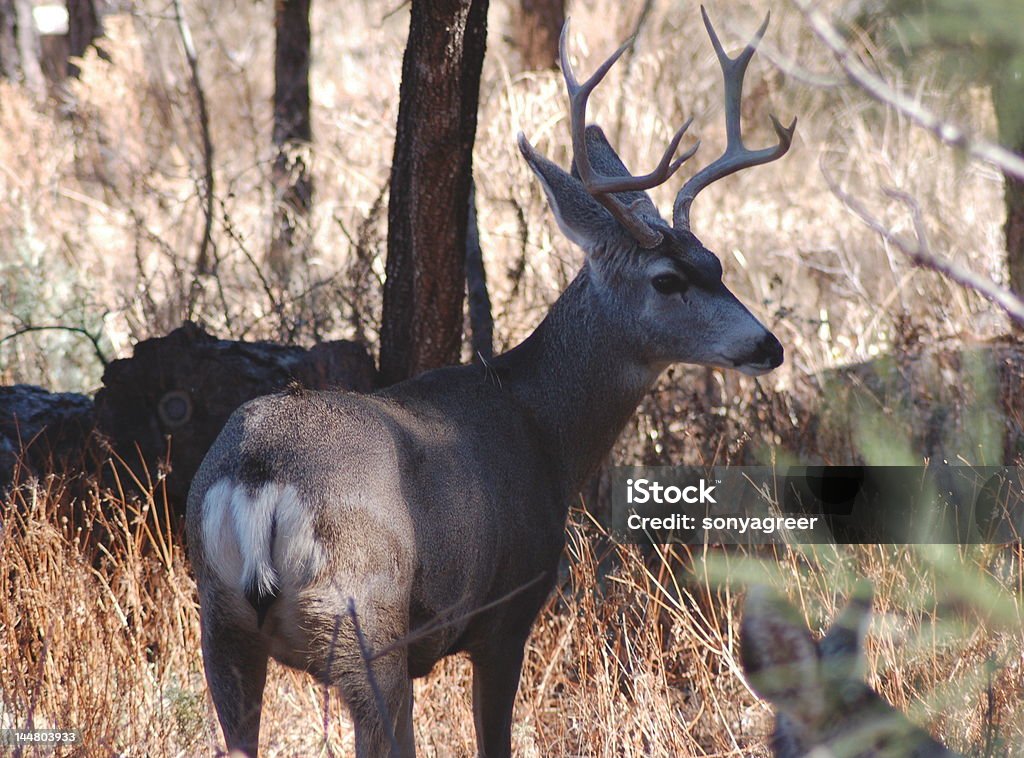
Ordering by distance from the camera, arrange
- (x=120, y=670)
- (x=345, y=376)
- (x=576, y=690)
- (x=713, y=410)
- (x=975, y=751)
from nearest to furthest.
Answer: (x=975, y=751) < (x=120, y=670) < (x=576, y=690) < (x=345, y=376) < (x=713, y=410)

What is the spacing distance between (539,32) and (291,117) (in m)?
3.28

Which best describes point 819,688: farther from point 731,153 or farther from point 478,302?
point 478,302

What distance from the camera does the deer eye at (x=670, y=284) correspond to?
4773 mm

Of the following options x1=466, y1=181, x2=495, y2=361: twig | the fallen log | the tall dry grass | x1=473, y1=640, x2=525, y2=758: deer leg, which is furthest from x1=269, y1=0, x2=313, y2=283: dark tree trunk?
x1=473, y1=640, x2=525, y2=758: deer leg

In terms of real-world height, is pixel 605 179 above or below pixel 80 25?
below

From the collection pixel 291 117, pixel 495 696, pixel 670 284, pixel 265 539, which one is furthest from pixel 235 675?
pixel 291 117

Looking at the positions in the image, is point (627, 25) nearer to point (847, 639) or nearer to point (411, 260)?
point (411, 260)

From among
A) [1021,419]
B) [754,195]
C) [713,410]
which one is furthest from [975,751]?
[754,195]

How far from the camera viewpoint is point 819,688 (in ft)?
6.81

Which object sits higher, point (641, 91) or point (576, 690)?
point (641, 91)

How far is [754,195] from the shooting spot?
13508mm

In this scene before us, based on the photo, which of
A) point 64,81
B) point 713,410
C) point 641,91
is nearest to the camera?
point 713,410

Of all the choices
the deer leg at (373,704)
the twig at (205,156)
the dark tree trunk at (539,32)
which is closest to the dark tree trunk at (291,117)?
the twig at (205,156)

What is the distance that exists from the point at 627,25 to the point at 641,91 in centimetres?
195
